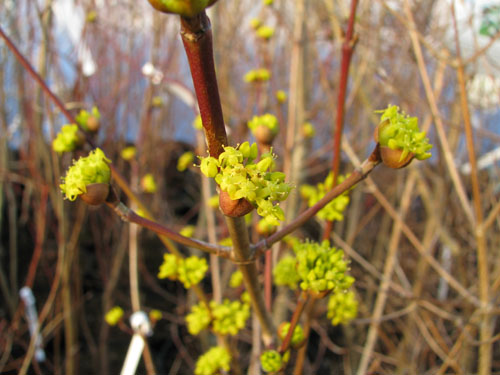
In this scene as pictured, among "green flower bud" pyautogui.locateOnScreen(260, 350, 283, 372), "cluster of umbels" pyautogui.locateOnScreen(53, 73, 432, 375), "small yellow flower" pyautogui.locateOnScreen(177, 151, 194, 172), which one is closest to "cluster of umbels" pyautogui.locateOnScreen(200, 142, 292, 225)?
"cluster of umbels" pyautogui.locateOnScreen(53, 73, 432, 375)

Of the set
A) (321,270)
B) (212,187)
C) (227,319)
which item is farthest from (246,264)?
(212,187)

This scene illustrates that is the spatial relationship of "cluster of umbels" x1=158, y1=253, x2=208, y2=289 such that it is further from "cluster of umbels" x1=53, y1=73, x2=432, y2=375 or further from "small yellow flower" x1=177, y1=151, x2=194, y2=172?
"small yellow flower" x1=177, y1=151, x2=194, y2=172

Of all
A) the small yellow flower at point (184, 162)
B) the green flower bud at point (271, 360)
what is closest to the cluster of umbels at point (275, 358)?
the green flower bud at point (271, 360)

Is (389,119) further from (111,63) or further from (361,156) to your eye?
(111,63)

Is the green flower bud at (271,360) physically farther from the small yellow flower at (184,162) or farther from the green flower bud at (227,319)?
the small yellow flower at (184,162)

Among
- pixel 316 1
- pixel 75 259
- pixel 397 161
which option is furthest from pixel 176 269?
pixel 316 1

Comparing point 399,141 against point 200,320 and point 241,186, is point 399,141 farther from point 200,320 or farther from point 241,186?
point 200,320
